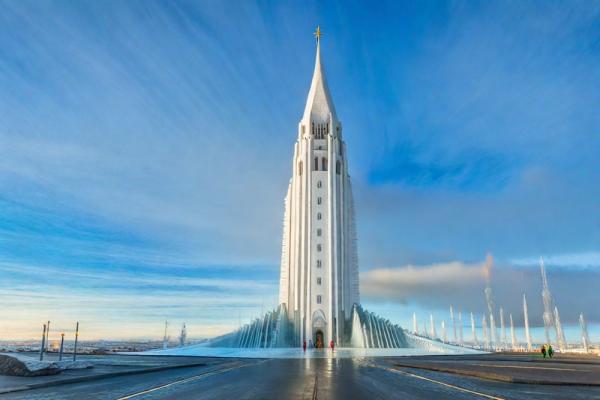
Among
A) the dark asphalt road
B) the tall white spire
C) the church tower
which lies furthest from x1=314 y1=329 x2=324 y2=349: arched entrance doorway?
the dark asphalt road

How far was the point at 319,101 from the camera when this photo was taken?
79.4 meters

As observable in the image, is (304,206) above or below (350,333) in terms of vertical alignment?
above

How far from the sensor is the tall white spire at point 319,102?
78.2 metres

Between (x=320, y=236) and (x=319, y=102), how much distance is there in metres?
24.5

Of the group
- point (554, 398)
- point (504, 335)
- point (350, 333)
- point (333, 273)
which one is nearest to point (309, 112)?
point (333, 273)

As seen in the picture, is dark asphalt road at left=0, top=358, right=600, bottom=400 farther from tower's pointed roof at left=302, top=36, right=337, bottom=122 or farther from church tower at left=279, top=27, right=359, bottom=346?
tower's pointed roof at left=302, top=36, right=337, bottom=122

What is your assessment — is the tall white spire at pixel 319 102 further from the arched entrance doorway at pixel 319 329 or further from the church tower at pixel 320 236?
the arched entrance doorway at pixel 319 329

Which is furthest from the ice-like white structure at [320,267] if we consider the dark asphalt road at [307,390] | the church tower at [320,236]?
the dark asphalt road at [307,390]

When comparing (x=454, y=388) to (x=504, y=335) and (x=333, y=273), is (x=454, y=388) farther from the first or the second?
(x=504, y=335)

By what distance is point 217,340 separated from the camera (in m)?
64.4

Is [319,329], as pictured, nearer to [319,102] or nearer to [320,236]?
[320,236]

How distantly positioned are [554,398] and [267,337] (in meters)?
54.1

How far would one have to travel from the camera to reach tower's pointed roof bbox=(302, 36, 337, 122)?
78250 mm

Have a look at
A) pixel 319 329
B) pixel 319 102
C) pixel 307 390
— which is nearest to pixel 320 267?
pixel 319 329
